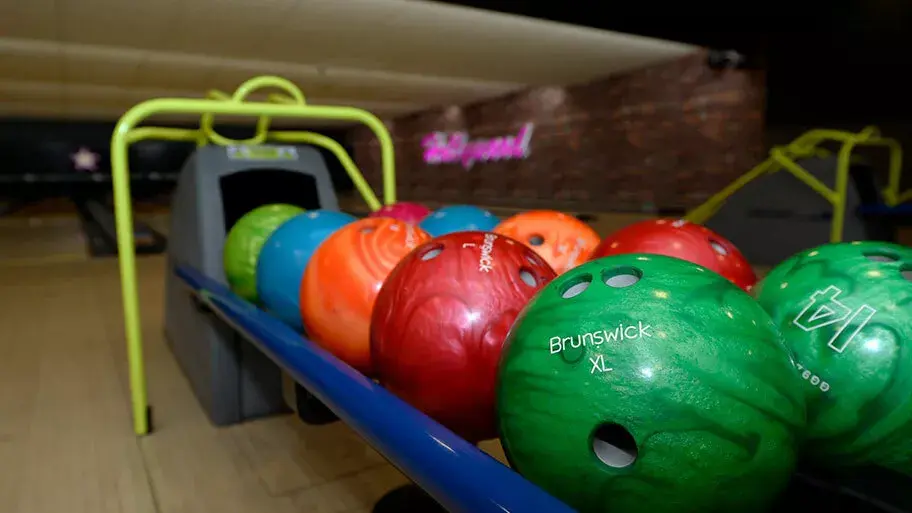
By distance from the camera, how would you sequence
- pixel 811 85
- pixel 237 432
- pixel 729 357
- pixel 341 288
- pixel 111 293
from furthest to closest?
pixel 811 85
pixel 111 293
pixel 237 432
pixel 341 288
pixel 729 357

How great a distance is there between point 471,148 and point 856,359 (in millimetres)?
11213

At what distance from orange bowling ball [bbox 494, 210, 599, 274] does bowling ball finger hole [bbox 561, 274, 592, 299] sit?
65cm

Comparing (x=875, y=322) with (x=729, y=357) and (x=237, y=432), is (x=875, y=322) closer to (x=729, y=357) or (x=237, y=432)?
(x=729, y=357)

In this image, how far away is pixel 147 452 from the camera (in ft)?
5.41

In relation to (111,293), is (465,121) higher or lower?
higher

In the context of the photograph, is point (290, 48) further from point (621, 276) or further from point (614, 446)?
point (614, 446)

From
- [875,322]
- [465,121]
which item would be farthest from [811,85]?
[875,322]

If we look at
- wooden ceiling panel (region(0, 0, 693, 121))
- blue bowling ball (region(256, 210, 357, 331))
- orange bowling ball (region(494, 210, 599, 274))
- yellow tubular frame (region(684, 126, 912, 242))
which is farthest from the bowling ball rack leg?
wooden ceiling panel (region(0, 0, 693, 121))

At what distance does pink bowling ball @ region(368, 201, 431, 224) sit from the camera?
6.99ft

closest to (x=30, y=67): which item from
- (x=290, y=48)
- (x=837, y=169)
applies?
(x=290, y=48)

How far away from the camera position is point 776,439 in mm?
695

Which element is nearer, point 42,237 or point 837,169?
point 837,169

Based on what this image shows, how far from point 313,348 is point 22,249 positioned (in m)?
6.55

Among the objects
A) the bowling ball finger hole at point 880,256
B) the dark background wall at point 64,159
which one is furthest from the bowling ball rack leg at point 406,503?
the dark background wall at point 64,159
